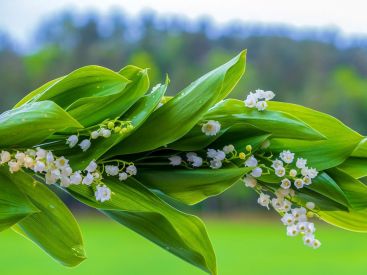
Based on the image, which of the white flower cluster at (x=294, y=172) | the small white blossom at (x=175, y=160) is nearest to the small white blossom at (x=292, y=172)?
the white flower cluster at (x=294, y=172)

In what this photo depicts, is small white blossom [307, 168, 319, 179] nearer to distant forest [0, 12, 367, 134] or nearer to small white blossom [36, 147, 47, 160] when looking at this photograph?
small white blossom [36, 147, 47, 160]

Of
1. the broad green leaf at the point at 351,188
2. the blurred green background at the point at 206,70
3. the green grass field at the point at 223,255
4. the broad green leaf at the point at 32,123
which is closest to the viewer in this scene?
the broad green leaf at the point at 32,123

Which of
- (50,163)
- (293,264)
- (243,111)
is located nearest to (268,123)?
(243,111)

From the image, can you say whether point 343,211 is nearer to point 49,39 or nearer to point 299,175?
point 299,175

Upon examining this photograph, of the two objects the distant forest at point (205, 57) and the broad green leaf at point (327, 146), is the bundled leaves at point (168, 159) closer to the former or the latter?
the broad green leaf at point (327, 146)

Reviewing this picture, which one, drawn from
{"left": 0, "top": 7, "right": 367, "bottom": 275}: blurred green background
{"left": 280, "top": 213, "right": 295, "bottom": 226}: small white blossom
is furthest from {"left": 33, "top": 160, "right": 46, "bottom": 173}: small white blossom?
{"left": 0, "top": 7, "right": 367, "bottom": 275}: blurred green background

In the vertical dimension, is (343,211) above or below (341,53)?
above
